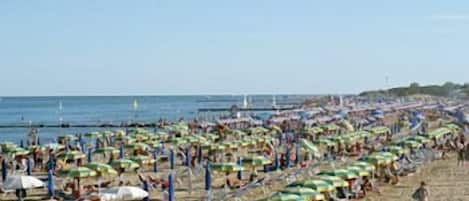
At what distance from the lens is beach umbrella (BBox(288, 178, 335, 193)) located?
60.1 ft

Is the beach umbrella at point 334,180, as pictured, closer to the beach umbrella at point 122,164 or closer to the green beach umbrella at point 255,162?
the green beach umbrella at point 255,162

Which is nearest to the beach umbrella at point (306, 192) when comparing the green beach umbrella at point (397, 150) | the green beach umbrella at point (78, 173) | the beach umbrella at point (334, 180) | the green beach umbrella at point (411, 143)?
the beach umbrella at point (334, 180)

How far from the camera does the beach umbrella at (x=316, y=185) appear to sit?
1833 centimetres

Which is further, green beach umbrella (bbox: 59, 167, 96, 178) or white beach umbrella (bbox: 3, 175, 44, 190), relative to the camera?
green beach umbrella (bbox: 59, 167, 96, 178)

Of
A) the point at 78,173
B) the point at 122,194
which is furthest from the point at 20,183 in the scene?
the point at 122,194

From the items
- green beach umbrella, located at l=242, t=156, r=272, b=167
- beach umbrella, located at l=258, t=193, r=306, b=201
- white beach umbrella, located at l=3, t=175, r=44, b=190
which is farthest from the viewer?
green beach umbrella, located at l=242, t=156, r=272, b=167

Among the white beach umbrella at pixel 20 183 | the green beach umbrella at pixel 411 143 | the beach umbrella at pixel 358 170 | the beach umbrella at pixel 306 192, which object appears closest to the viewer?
the beach umbrella at pixel 306 192

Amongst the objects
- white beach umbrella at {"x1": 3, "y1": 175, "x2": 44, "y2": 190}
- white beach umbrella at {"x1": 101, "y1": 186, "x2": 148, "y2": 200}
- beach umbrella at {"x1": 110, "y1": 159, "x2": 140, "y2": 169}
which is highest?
beach umbrella at {"x1": 110, "y1": 159, "x2": 140, "y2": 169}

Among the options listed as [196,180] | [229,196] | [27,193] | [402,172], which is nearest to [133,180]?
[196,180]

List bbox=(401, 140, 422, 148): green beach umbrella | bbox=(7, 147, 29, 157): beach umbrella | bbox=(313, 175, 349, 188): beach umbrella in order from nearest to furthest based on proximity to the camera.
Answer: bbox=(313, 175, 349, 188): beach umbrella
bbox=(401, 140, 422, 148): green beach umbrella
bbox=(7, 147, 29, 157): beach umbrella

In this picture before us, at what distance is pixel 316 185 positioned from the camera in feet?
60.6

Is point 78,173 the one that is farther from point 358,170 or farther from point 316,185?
point 358,170

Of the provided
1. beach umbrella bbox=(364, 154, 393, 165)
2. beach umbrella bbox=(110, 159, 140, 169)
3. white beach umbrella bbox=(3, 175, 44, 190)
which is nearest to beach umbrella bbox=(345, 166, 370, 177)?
beach umbrella bbox=(364, 154, 393, 165)

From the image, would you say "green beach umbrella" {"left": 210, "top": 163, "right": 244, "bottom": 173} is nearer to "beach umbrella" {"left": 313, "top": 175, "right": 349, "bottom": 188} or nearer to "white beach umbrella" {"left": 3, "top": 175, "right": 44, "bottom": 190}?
"beach umbrella" {"left": 313, "top": 175, "right": 349, "bottom": 188}
